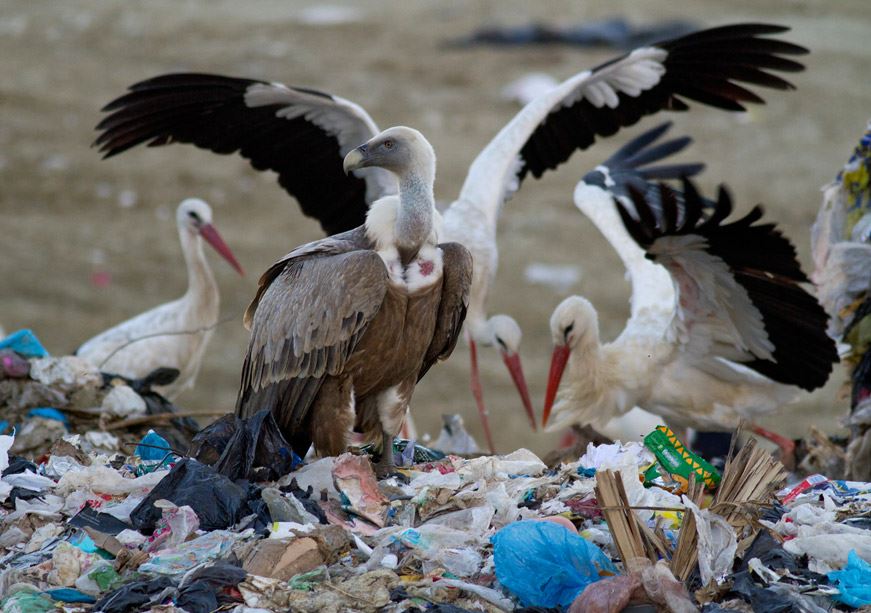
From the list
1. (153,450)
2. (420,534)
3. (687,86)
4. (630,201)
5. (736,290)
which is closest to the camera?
(420,534)

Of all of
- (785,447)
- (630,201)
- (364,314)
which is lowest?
(785,447)

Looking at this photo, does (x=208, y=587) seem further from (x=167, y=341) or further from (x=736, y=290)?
(x=167, y=341)

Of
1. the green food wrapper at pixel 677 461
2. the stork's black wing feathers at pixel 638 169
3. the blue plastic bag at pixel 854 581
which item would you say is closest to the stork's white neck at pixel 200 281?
the stork's black wing feathers at pixel 638 169

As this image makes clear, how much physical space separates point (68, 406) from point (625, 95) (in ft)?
9.58

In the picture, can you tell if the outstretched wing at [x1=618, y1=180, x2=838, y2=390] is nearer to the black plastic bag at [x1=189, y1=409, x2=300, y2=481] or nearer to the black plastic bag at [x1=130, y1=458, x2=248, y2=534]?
the black plastic bag at [x1=189, y1=409, x2=300, y2=481]

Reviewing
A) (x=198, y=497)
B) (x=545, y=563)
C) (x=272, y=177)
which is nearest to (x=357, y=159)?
(x=198, y=497)

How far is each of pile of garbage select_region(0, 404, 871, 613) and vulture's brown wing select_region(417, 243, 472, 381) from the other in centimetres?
42

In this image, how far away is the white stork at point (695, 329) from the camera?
414 centimetres

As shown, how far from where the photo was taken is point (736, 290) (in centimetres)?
455

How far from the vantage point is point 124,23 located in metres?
14.5

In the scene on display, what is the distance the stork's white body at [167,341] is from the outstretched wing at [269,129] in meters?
0.78

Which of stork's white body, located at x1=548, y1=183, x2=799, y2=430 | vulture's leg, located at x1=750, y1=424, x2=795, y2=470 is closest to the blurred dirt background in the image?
stork's white body, located at x1=548, y1=183, x2=799, y2=430

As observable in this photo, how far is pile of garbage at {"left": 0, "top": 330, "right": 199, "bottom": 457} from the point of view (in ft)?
15.2

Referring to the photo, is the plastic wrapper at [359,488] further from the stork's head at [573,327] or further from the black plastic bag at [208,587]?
the stork's head at [573,327]
